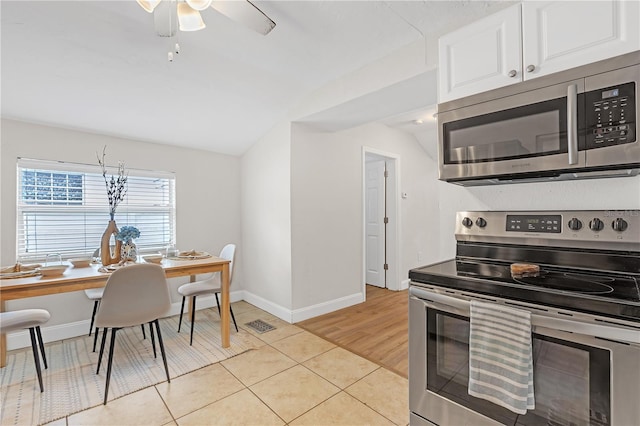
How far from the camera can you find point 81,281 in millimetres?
2146

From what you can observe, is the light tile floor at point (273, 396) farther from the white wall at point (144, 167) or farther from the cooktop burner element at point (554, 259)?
the white wall at point (144, 167)

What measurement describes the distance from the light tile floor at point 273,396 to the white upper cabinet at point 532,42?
1916 mm

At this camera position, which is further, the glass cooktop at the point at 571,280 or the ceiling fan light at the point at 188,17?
the ceiling fan light at the point at 188,17

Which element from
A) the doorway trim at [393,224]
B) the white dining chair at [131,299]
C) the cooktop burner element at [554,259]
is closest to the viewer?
the cooktop burner element at [554,259]

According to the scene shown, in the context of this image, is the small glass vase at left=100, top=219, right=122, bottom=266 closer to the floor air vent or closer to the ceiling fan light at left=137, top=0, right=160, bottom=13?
the floor air vent

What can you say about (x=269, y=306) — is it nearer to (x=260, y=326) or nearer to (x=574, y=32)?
(x=260, y=326)

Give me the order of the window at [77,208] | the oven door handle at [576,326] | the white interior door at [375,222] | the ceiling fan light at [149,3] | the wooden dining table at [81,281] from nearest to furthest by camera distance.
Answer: the oven door handle at [576,326]
the ceiling fan light at [149,3]
the wooden dining table at [81,281]
the window at [77,208]
the white interior door at [375,222]

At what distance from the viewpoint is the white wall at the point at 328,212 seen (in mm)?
3461

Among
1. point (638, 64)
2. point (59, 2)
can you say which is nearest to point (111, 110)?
point (59, 2)

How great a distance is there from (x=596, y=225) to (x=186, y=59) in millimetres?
2798

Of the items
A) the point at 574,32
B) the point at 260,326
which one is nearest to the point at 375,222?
the point at 260,326

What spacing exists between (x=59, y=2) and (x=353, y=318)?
3537 mm

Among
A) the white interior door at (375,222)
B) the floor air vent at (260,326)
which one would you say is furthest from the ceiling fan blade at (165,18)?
the white interior door at (375,222)

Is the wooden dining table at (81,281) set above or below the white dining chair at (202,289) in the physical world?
above
